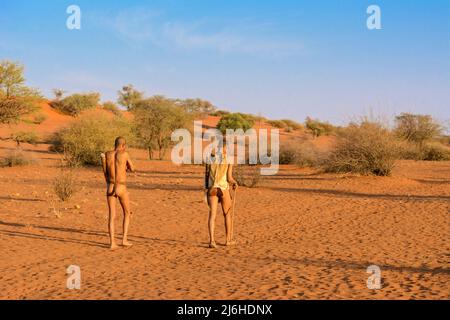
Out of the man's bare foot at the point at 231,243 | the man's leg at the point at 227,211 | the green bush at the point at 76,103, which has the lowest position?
the man's bare foot at the point at 231,243

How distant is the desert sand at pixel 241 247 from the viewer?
5.50 meters

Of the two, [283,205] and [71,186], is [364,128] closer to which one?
[283,205]

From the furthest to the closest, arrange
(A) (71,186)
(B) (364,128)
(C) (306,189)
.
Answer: (B) (364,128) < (C) (306,189) < (A) (71,186)

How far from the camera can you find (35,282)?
19.6 feet

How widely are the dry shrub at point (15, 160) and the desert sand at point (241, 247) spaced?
897 centimetres

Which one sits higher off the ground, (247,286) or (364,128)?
(364,128)

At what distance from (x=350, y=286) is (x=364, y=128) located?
15.1m

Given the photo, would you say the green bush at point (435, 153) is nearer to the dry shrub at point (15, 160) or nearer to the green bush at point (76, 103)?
the dry shrub at point (15, 160)

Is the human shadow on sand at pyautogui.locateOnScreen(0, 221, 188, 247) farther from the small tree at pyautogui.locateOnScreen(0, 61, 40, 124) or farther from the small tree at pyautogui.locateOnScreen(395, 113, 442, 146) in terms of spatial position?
the small tree at pyautogui.locateOnScreen(395, 113, 442, 146)

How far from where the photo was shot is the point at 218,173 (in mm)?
7848

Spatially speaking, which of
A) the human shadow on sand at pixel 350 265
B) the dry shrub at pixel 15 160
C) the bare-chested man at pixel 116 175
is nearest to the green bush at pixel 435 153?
the dry shrub at pixel 15 160

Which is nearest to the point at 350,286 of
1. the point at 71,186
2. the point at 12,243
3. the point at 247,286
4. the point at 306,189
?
the point at 247,286

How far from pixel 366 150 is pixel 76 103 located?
47.2 meters

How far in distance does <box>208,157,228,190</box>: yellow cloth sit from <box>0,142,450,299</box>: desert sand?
1.03m
